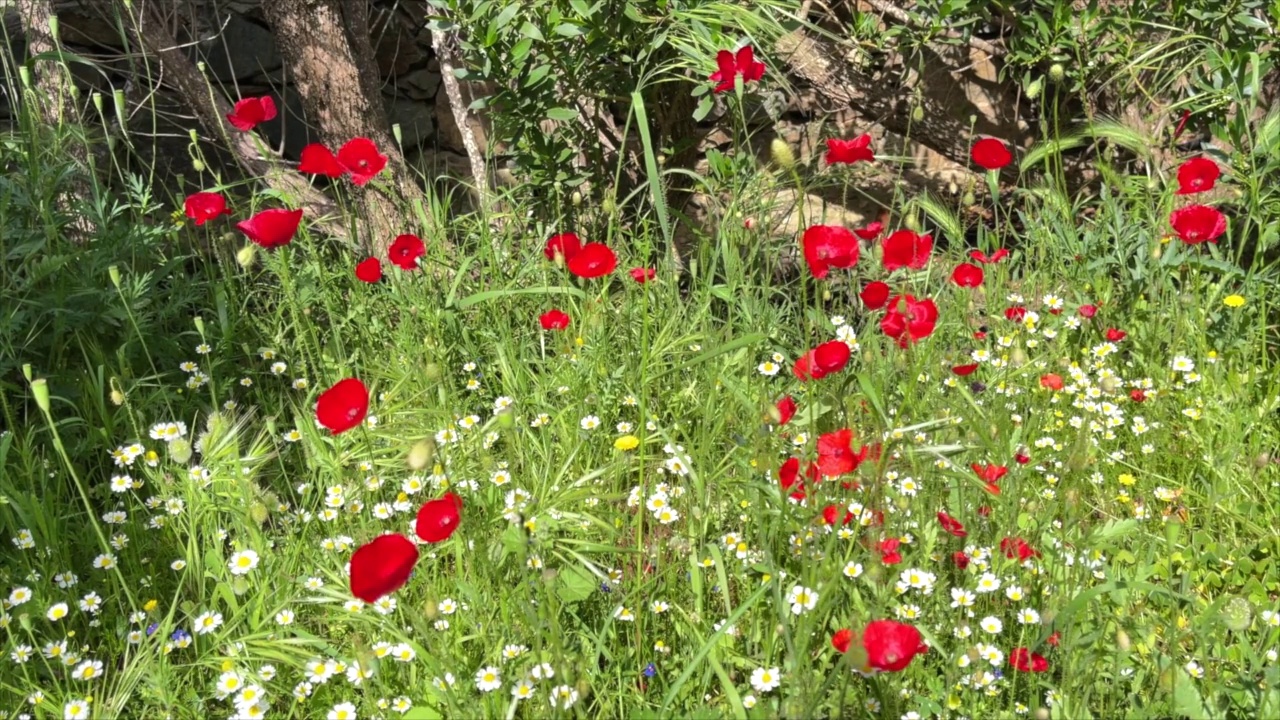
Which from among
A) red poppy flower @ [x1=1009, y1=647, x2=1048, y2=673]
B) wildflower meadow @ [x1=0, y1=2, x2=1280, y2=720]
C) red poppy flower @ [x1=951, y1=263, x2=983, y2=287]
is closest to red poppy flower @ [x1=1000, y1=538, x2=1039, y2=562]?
wildflower meadow @ [x1=0, y1=2, x2=1280, y2=720]

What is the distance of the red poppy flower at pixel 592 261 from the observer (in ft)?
6.40

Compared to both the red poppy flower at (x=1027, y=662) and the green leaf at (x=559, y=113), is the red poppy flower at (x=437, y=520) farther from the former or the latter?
the green leaf at (x=559, y=113)

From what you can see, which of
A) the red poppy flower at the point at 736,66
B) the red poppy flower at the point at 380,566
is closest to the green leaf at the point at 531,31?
the red poppy flower at the point at 736,66

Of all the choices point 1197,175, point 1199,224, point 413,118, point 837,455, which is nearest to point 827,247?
point 837,455

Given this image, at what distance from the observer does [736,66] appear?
90.0 inches

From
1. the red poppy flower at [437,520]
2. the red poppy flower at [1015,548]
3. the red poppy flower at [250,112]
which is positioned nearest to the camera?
the red poppy flower at [437,520]

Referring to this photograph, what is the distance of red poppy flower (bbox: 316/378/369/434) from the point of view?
1.39 m

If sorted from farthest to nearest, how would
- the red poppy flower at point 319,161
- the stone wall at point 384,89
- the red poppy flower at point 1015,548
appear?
the stone wall at point 384,89 → the red poppy flower at point 319,161 → the red poppy flower at point 1015,548

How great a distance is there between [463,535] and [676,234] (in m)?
2.10

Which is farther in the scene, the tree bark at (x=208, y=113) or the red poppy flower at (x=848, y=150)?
the tree bark at (x=208, y=113)

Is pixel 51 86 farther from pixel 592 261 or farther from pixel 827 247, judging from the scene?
pixel 827 247

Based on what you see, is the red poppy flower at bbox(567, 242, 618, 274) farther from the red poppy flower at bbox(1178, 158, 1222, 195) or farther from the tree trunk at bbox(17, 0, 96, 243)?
the tree trunk at bbox(17, 0, 96, 243)

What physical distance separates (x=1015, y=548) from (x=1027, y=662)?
0.58ft

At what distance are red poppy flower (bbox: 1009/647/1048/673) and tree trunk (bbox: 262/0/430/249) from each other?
1.99m
